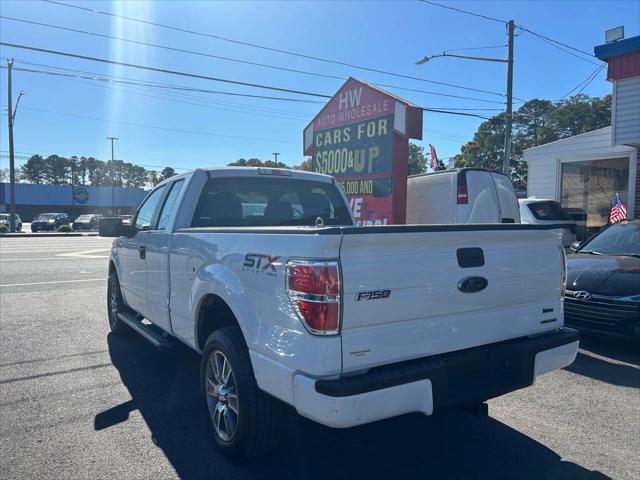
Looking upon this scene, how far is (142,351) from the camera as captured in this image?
580cm

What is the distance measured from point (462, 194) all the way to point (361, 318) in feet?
18.4

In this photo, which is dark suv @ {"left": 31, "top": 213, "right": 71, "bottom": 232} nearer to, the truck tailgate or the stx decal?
the stx decal

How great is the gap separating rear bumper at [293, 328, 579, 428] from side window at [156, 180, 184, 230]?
8.91 feet

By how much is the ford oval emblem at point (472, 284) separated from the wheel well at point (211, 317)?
5.08ft

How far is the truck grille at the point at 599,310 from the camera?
17.8 ft

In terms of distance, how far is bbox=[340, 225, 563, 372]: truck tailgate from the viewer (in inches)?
101

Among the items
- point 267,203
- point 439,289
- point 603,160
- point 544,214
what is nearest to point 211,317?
point 267,203

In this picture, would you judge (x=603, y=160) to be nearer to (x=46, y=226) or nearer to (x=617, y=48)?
(x=617, y=48)

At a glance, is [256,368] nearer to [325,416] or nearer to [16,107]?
[325,416]

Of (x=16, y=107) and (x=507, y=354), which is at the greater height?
(x=16, y=107)

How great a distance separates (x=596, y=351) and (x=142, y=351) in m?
5.21

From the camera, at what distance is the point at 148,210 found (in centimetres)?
568

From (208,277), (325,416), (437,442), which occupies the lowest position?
(437,442)

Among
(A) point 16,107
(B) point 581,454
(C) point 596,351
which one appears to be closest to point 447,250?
(B) point 581,454
